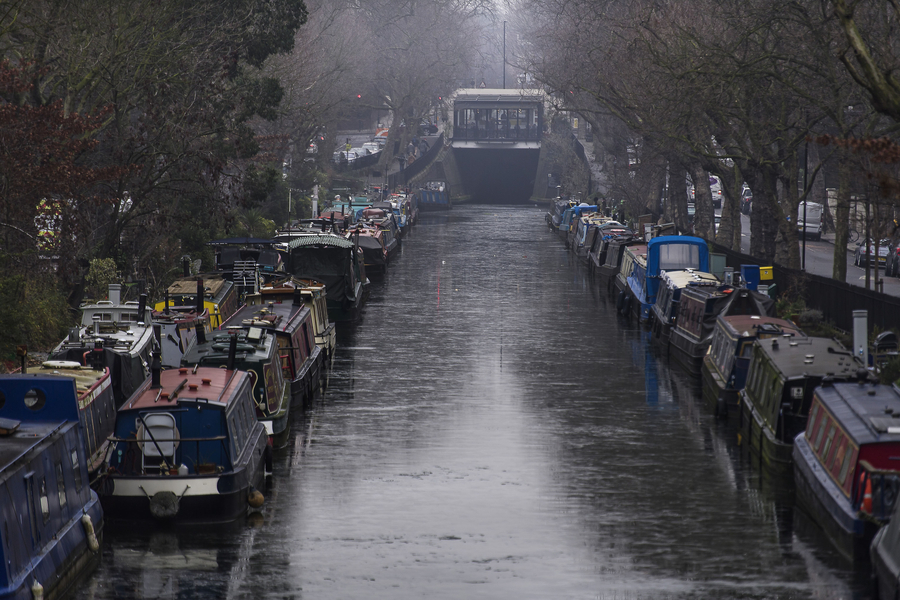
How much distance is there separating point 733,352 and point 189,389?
44.0 ft

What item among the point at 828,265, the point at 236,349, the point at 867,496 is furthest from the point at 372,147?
the point at 867,496

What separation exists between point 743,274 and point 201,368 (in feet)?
76.3

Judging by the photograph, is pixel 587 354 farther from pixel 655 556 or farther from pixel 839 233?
pixel 655 556

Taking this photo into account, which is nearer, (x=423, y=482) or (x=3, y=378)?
(x=3, y=378)

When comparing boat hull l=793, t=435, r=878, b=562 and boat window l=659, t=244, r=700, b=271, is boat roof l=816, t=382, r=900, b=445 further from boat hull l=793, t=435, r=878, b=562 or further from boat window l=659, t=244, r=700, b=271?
boat window l=659, t=244, r=700, b=271

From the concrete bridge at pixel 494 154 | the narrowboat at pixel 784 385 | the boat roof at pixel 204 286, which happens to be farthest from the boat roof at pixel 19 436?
the concrete bridge at pixel 494 154

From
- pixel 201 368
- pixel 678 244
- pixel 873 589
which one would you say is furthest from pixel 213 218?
pixel 873 589

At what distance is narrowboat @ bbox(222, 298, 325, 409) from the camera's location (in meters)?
28.9

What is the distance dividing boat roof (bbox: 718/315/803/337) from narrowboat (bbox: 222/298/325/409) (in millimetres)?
10795

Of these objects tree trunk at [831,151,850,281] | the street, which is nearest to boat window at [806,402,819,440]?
tree trunk at [831,151,850,281]

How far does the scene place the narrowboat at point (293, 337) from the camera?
28.9m

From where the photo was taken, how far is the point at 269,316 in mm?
30000

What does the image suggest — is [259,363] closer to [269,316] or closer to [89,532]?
[269,316]

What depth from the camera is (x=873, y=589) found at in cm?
1581
